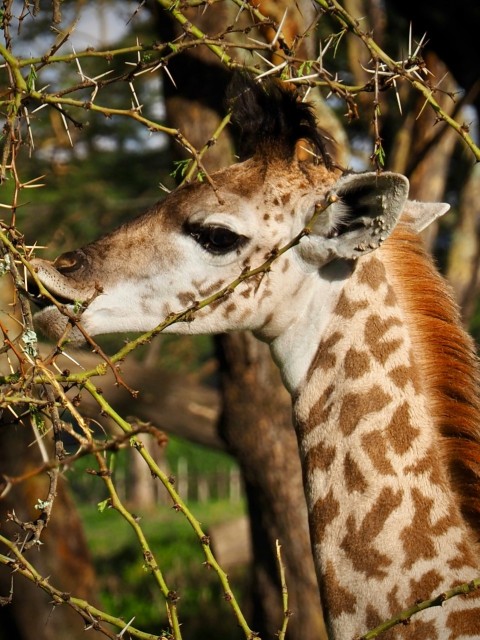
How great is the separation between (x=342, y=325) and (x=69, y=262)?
1.30 metres

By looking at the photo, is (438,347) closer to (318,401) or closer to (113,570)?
(318,401)

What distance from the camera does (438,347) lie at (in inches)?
173

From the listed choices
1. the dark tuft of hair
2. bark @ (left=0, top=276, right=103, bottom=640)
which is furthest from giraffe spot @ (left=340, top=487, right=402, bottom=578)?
bark @ (left=0, top=276, right=103, bottom=640)

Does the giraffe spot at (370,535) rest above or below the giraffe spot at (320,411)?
below

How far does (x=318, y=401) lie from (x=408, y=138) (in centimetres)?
747

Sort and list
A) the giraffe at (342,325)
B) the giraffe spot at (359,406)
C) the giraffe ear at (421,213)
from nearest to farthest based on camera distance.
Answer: the giraffe at (342,325) → the giraffe spot at (359,406) → the giraffe ear at (421,213)

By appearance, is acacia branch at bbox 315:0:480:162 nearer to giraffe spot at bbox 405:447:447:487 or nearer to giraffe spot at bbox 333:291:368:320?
giraffe spot at bbox 333:291:368:320

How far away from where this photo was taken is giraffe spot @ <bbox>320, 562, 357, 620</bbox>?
13.2 feet

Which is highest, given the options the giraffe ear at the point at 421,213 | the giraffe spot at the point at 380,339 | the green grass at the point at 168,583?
the giraffe ear at the point at 421,213

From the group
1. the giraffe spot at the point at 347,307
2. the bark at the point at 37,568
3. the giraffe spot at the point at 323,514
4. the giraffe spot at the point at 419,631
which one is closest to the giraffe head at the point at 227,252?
the giraffe spot at the point at 347,307

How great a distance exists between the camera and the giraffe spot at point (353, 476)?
4.15 m

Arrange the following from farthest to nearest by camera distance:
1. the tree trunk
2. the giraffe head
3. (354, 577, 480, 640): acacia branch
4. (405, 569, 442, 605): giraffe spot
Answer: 1. the tree trunk
2. the giraffe head
3. (405, 569, 442, 605): giraffe spot
4. (354, 577, 480, 640): acacia branch

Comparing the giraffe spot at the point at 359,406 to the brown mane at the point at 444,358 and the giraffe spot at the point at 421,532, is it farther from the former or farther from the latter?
the giraffe spot at the point at 421,532

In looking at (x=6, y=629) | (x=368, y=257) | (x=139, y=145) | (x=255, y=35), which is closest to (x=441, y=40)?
(x=255, y=35)
